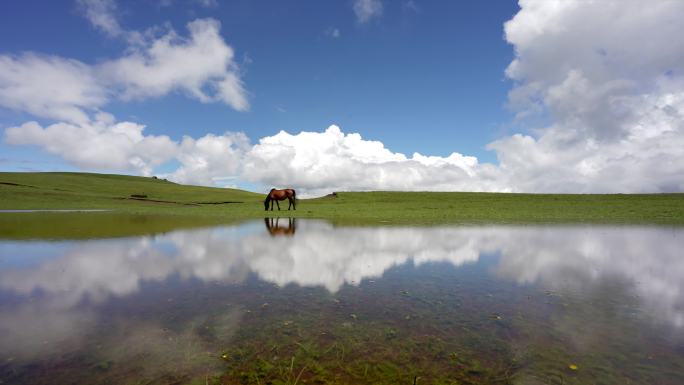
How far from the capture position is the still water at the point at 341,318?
5066mm

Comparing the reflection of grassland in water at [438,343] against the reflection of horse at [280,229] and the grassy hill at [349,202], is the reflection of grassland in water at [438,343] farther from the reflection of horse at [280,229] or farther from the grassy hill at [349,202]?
the grassy hill at [349,202]

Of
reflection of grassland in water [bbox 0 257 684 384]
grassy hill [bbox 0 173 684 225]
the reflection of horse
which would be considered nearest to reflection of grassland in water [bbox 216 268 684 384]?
reflection of grassland in water [bbox 0 257 684 384]

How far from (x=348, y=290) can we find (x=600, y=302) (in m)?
6.14

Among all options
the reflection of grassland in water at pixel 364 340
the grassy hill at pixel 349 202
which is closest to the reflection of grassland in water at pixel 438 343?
the reflection of grassland in water at pixel 364 340

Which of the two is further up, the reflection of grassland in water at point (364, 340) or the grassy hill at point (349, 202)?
the grassy hill at point (349, 202)

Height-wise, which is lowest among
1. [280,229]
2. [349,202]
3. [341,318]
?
[341,318]

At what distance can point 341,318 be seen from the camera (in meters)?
7.17

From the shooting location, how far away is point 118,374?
4961 mm

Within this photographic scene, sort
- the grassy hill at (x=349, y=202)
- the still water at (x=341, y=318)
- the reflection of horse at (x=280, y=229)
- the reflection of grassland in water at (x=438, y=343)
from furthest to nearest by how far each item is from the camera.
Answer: the grassy hill at (x=349, y=202) → the reflection of horse at (x=280, y=229) → the still water at (x=341, y=318) → the reflection of grassland in water at (x=438, y=343)

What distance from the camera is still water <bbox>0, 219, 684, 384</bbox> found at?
507cm

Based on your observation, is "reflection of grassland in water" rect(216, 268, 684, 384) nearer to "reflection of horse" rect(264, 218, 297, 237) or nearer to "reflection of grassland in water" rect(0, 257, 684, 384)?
"reflection of grassland in water" rect(0, 257, 684, 384)

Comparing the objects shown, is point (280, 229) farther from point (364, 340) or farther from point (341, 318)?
point (364, 340)

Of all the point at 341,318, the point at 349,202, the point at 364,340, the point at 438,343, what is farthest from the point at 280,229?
the point at 349,202

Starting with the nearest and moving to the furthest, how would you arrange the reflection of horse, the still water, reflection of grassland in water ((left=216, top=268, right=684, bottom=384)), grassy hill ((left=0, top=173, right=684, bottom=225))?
reflection of grassland in water ((left=216, top=268, right=684, bottom=384)) → the still water → the reflection of horse → grassy hill ((left=0, top=173, right=684, bottom=225))
